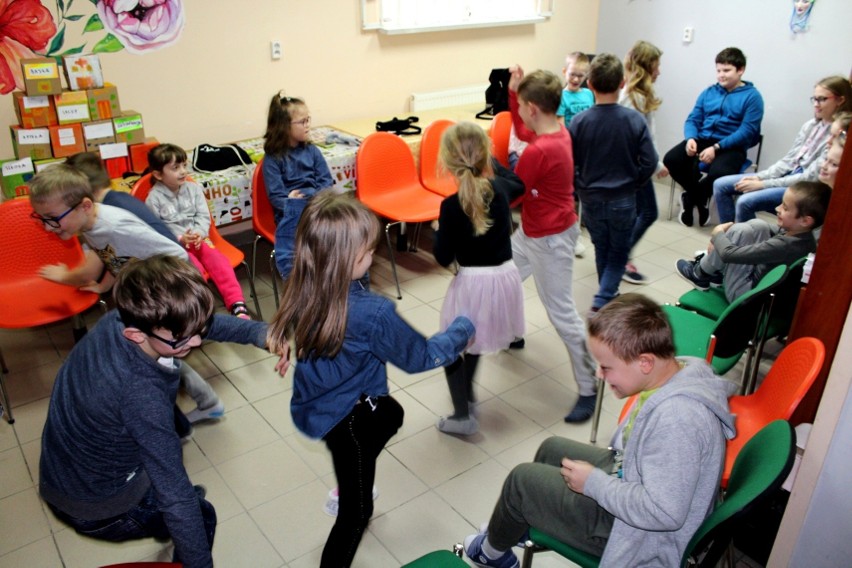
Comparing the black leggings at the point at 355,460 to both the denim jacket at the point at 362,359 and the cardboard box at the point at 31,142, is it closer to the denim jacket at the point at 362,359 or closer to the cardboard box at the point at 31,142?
the denim jacket at the point at 362,359

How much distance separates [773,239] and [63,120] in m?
3.60

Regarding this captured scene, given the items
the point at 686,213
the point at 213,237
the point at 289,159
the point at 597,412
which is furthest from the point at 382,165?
the point at 686,213

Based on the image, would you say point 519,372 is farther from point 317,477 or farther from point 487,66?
point 487,66

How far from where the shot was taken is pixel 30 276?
11.3 feet

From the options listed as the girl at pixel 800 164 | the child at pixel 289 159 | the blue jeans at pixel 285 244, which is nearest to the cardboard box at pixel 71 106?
the child at pixel 289 159

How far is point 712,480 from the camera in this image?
1.60 metres

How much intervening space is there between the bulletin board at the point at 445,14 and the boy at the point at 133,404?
13.2ft

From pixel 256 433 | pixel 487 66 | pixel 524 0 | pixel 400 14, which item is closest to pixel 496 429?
pixel 256 433

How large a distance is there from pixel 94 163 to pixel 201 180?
0.74 m

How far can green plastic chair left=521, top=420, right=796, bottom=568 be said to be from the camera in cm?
146

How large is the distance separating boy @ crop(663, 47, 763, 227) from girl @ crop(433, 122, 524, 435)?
2932mm

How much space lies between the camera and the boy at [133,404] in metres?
1.54

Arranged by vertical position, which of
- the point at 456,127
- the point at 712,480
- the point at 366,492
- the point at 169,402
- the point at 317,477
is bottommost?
the point at 317,477

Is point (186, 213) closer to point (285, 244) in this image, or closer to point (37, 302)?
point (37, 302)
